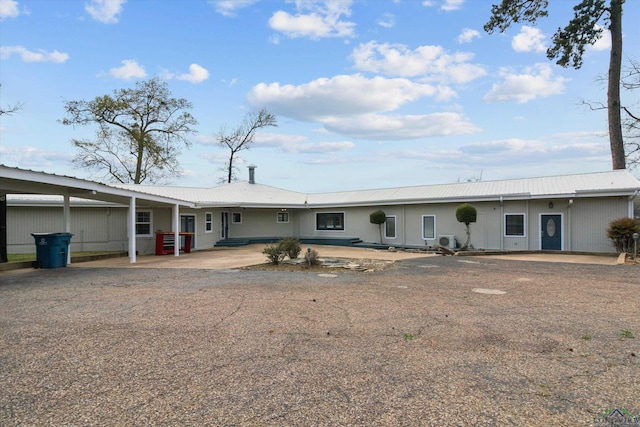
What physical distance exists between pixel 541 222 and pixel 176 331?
650 inches

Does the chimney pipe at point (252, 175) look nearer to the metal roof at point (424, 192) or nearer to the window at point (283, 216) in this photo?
the metal roof at point (424, 192)

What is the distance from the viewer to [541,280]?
1003cm

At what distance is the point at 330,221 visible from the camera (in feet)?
81.4

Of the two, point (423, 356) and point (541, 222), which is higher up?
point (541, 222)

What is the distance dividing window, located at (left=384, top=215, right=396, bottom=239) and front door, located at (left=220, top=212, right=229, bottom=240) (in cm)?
906

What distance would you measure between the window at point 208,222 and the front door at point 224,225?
48.6 inches

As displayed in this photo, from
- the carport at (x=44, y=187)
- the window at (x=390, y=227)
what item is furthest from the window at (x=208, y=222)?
the window at (x=390, y=227)

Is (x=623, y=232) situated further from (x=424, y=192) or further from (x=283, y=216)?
(x=283, y=216)

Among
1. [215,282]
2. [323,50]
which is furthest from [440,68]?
[215,282]

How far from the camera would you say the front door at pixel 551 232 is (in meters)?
16.9

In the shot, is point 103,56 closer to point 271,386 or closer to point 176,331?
point 176,331

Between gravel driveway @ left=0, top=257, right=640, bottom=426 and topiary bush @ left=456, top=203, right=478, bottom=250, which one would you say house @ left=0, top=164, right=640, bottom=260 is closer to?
topiary bush @ left=456, top=203, right=478, bottom=250

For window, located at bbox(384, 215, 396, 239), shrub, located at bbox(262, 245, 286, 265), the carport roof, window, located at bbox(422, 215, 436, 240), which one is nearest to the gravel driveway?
Answer: the carport roof

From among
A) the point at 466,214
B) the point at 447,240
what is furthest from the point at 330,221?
the point at 466,214
